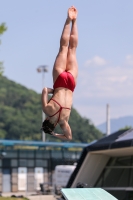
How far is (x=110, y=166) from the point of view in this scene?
3328 centimetres

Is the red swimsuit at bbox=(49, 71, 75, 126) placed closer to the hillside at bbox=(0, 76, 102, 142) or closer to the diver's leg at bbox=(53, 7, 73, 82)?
the diver's leg at bbox=(53, 7, 73, 82)

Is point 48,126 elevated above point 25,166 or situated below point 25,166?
below

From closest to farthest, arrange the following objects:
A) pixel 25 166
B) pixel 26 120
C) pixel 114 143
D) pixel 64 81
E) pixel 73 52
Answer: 1. pixel 64 81
2. pixel 73 52
3. pixel 114 143
4. pixel 25 166
5. pixel 26 120

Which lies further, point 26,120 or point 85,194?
point 26,120

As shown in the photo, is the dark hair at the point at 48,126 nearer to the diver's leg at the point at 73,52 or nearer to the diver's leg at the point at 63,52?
the diver's leg at the point at 63,52

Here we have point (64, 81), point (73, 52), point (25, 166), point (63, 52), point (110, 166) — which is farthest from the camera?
point (25, 166)

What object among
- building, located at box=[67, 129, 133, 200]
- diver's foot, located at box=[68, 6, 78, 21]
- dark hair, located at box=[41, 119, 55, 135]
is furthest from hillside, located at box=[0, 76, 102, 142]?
diver's foot, located at box=[68, 6, 78, 21]

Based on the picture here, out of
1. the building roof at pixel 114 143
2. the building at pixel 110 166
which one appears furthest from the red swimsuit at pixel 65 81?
the building at pixel 110 166

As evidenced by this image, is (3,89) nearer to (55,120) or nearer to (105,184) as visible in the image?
(105,184)

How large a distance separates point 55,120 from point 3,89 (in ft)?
426

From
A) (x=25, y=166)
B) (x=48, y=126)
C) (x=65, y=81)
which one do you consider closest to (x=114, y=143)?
(x=48, y=126)

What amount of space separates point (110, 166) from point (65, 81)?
2107 cm

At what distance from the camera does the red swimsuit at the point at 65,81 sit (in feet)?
42.1

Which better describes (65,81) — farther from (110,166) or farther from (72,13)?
(110,166)
